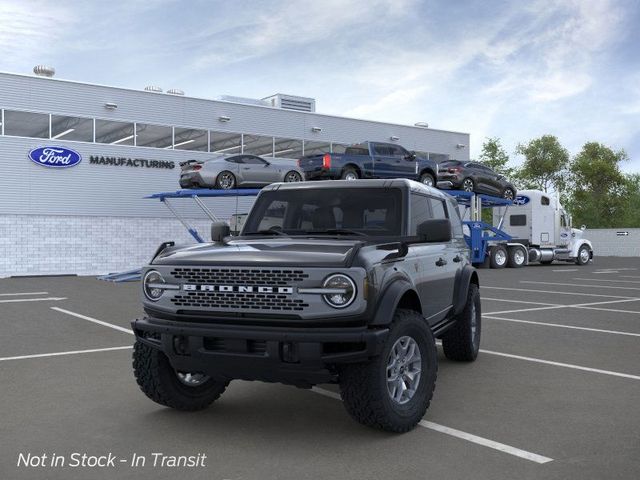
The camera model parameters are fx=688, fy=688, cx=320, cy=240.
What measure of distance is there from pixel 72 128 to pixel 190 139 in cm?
512

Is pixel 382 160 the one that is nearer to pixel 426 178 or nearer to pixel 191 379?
pixel 426 178

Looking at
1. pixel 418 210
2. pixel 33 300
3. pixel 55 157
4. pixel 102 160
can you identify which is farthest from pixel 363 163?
pixel 418 210

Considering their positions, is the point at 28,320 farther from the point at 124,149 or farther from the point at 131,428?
the point at 124,149

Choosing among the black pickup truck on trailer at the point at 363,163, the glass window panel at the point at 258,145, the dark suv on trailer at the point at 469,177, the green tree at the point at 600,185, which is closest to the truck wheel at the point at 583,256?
the dark suv on trailer at the point at 469,177

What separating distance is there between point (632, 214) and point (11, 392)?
293 feet

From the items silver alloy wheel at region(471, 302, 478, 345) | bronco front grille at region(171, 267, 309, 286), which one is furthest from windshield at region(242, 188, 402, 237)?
silver alloy wheel at region(471, 302, 478, 345)

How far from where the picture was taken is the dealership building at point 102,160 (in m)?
26.5

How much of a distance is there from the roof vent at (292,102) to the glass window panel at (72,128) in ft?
33.2

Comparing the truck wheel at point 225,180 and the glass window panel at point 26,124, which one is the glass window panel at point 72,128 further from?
the truck wheel at point 225,180

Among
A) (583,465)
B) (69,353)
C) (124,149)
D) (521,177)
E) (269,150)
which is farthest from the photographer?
(521,177)

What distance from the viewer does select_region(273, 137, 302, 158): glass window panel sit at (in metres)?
33.1

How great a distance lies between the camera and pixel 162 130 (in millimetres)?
29797

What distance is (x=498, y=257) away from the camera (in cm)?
3062

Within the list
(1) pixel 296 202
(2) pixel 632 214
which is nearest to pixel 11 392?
(1) pixel 296 202
